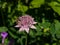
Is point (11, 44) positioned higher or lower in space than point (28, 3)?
lower

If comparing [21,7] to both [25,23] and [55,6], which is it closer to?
[55,6]

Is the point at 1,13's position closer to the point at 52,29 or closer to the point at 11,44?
the point at 11,44

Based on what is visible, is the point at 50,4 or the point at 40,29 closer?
the point at 40,29

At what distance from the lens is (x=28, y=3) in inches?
91.3

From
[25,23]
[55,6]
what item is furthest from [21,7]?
[25,23]

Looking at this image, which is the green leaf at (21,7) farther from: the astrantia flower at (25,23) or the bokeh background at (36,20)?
the astrantia flower at (25,23)

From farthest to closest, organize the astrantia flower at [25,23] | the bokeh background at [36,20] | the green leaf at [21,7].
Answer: the green leaf at [21,7] → the bokeh background at [36,20] → the astrantia flower at [25,23]

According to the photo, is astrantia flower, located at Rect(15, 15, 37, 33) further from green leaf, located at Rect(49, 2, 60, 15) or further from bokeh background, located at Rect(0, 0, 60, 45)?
green leaf, located at Rect(49, 2, 60, 15)

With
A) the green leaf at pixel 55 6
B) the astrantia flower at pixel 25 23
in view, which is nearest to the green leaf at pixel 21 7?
the green leaf at pixel 55 6

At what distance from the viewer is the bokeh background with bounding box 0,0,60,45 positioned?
6.38ft

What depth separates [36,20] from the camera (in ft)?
7.18

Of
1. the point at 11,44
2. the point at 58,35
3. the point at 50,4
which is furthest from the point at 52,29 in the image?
the point at 11,44

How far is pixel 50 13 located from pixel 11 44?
0.49 m

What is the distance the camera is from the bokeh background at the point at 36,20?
1.95 meters
